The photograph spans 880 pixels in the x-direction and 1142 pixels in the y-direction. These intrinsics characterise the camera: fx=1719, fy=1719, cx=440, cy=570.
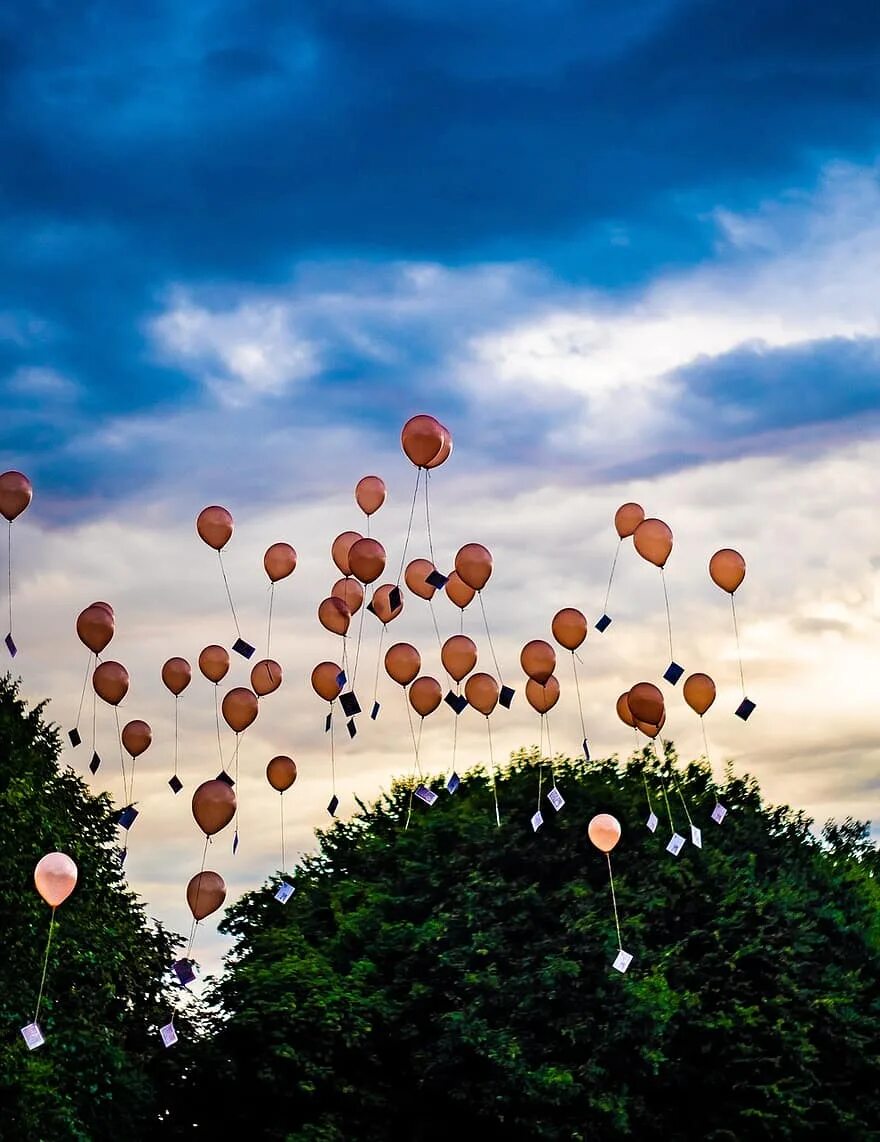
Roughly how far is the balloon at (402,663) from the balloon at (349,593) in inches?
28.2

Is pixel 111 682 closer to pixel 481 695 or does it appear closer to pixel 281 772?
pixel 281 772

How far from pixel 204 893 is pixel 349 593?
327 centimetres

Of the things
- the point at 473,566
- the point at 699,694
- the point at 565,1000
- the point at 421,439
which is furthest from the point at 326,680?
the point at 565,1000

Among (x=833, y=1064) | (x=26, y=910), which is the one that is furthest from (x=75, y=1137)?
(x=833, y=1064)

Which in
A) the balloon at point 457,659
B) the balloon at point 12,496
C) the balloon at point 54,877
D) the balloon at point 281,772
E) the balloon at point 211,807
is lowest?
the balloon at point 54,877

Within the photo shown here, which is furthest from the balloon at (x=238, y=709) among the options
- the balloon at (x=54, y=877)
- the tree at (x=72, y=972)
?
the tree at (x=72, y=972)

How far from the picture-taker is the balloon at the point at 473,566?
16.7m

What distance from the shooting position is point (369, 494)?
17.3 meters

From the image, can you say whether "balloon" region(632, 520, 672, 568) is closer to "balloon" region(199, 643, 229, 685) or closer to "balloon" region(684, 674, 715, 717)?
"balloon" region(684, 674, 715, 717)

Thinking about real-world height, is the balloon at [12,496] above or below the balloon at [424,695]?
above

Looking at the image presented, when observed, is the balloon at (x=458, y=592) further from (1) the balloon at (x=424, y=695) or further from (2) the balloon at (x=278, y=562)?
(2) the balloon at (x=278, y=562)

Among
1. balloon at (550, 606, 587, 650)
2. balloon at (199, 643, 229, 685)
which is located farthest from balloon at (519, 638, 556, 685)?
balloon at (199, 643, 229, 685)

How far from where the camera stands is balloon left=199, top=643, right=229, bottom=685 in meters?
18.4

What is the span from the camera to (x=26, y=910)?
781 inches
